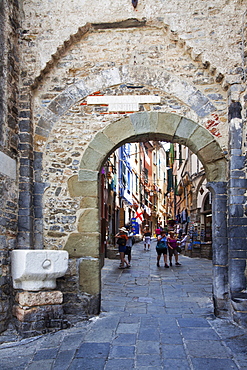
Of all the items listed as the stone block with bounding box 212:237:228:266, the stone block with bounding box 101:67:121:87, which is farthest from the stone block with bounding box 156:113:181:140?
the stone block with bounding box 212:237:228:266

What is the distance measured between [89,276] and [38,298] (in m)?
0.88

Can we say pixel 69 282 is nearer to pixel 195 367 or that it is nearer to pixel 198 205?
pixel 195 367

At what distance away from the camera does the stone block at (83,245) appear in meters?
5.47

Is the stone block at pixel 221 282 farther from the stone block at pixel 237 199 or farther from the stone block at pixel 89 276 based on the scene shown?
the stone block at pixel 89 276

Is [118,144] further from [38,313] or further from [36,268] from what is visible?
[38,313]

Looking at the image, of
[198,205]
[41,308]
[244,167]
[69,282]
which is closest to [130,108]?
[244,167]

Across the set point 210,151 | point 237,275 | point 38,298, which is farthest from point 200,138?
point 38,298

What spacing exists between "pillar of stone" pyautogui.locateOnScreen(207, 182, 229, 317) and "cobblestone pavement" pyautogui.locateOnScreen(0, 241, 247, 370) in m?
0.27

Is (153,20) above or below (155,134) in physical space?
above

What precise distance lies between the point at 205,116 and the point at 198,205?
9.34m

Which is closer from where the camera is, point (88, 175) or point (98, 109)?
point (88, 175)

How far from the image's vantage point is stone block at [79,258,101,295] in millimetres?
5402

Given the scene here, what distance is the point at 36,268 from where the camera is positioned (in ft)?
15.5

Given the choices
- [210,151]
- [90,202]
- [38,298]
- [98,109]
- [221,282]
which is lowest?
[38,298]
